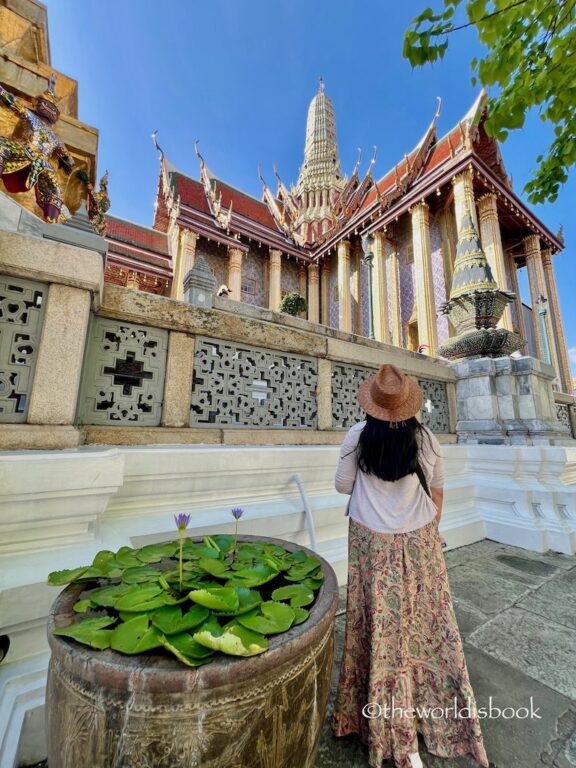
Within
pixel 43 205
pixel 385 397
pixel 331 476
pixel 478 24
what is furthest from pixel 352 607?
pixel 43 205

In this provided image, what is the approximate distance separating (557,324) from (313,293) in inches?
435

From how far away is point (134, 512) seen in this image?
1749 millimetres

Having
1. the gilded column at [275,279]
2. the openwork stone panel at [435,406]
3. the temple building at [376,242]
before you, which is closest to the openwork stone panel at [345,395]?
the openwork stone panel at [435,406]

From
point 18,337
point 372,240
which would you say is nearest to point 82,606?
point 18,337

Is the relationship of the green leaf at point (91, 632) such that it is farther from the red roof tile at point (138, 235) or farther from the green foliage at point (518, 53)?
the red roof tile at point (138, 235)

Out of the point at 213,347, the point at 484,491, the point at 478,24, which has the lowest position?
the point at 484,491

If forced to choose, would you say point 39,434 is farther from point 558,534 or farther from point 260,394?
point 558,534

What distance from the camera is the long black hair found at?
1.34 meters

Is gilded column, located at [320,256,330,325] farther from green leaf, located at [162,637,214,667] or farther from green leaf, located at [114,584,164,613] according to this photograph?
green leaf, located at [162,637,214,667]

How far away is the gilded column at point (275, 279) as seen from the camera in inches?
618

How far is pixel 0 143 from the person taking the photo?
117 inches

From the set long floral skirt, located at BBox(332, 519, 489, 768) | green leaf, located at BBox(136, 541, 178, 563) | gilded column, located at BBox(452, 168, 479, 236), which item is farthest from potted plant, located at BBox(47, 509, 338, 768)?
gilded column, located at BBox(452, 168, 479, 236)

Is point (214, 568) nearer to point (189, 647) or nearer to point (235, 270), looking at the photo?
point (189, 647)

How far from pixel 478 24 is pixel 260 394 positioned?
303 cm
